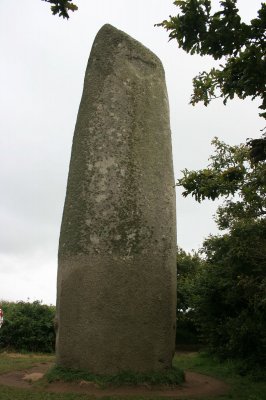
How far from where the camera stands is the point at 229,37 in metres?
5.50

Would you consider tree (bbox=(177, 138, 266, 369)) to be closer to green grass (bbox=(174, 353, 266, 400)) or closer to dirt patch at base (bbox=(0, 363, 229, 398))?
green grass (bbox=(174, 353, 266, 400))

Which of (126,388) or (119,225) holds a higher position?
(119,225)

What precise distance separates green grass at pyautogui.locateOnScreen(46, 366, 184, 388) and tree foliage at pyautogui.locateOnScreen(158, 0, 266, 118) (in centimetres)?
474

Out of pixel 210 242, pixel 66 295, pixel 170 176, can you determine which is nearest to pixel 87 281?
pixel 66 295

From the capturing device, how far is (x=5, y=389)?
7617mm

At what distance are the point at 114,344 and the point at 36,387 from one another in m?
1.43

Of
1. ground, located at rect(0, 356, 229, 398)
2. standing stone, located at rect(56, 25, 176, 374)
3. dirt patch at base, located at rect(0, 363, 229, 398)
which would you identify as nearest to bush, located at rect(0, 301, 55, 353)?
ground, located at rect(0, 356, 229, 398)

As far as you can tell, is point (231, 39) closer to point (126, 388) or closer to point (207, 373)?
point (126, 388)

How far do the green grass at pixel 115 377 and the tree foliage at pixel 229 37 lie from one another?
15.5 feet

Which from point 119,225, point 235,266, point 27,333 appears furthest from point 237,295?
point 27,333

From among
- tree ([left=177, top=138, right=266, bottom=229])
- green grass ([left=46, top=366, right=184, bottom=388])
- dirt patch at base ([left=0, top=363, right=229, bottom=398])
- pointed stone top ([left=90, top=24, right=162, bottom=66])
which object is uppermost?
pointed stone top ([left=90, top=24, right=162, bottom=66])

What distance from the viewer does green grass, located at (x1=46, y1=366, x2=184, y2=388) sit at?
25.7 feet

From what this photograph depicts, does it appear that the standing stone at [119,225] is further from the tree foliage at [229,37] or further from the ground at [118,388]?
the tree foliage at [229,37]

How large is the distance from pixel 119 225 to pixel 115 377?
8.32 feet
